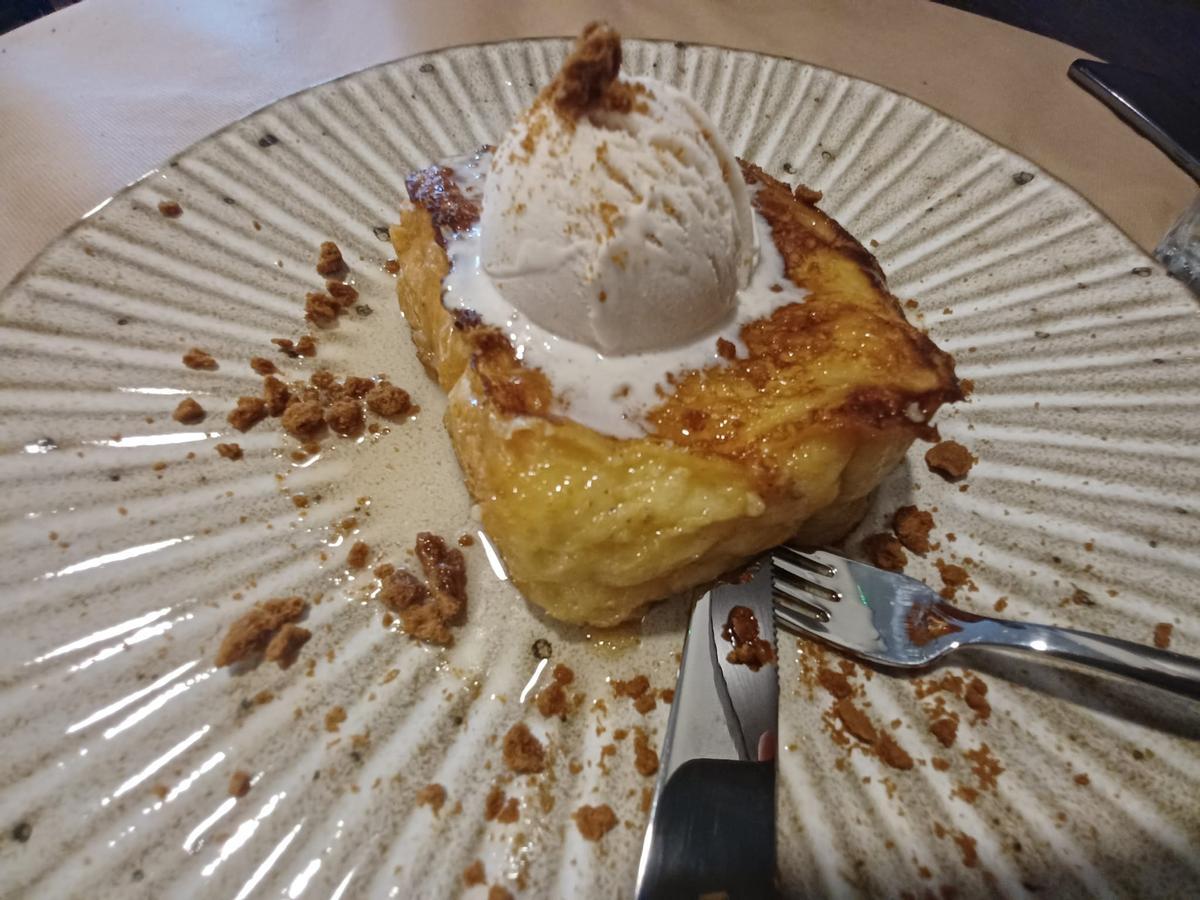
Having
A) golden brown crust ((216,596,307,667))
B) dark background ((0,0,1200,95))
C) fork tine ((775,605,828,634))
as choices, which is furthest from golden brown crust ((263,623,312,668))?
dark background ((0,0,1200,95))

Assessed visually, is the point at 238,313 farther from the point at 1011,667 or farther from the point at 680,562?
the point at 1011,667

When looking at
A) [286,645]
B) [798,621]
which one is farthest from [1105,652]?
[286,645]

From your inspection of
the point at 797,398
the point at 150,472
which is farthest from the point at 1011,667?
the point at 150,472

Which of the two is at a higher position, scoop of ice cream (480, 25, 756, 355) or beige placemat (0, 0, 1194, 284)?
beige placemat (0, 0, 1194, 284)

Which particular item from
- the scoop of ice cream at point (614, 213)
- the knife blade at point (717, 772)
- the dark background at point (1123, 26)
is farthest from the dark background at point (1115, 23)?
the knife blade at point (717, 772)

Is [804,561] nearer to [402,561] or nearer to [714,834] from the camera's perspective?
[714,834]

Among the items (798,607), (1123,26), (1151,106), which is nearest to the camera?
(798,607)

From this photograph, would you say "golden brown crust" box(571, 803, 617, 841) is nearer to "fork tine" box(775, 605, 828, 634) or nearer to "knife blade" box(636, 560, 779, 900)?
"knife blade" box(636, 560, 779, 900)
